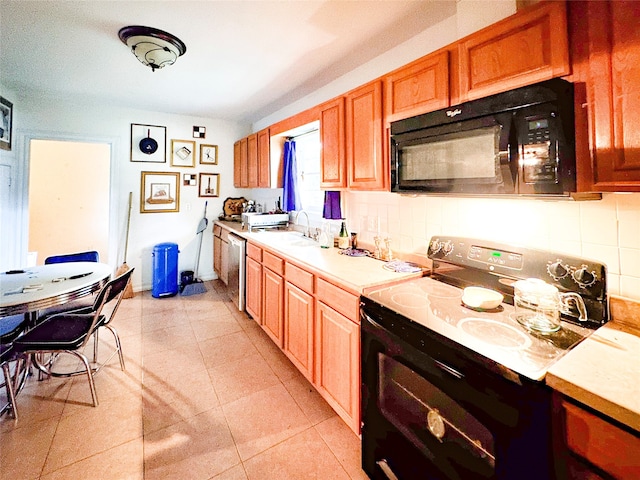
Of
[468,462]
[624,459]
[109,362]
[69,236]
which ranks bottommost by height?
[109,362]

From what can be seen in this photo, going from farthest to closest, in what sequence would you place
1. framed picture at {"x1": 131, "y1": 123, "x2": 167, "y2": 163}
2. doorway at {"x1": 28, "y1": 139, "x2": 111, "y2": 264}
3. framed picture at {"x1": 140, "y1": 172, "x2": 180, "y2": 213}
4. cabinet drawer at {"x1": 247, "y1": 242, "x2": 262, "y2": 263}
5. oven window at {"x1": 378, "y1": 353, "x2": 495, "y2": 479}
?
1. doorway at {"x1": 28, "y1": 139, "x2": 111, "y2": 264}
2. framed picture at {"x1": 140, "y1": 172, "x2": 180, "y2": 213}
3. framed picture at {"x1": 131, "y1": 123, "x2": 167, "y2": 163}
4. cabinet drawer at {"x1": 247, "y1": 242, "x2": 262, "y2": 263}
5. oven window at {"x1": 378, "y1": 353, "x2": 495, "y2": 479}

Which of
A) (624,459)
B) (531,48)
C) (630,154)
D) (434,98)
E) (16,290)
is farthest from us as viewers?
(16,290)

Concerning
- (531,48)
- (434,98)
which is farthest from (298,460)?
(531,48)

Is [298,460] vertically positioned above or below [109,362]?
below

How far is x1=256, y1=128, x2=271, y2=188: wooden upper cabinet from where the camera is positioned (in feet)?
11.3

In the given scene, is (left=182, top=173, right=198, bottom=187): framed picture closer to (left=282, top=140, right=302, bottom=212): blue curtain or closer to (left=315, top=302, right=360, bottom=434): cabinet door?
(left=282, top=140, right=302, bottom=212): blue curtain

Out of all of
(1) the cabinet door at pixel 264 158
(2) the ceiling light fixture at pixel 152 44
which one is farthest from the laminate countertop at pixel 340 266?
(2) the ceiling light fixture at pixel 152 44

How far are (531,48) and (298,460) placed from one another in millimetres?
2118

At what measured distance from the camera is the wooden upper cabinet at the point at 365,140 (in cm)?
181

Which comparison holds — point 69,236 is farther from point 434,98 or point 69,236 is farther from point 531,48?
point 531,48

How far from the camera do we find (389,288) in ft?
4.94

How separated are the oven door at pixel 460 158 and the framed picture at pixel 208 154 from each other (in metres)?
3.62

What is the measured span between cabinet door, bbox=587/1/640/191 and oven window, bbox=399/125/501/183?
285 millimetres

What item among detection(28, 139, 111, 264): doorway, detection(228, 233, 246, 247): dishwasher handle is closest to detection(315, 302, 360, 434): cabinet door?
detection(228, 233, 246, 247): dishwasher handle
